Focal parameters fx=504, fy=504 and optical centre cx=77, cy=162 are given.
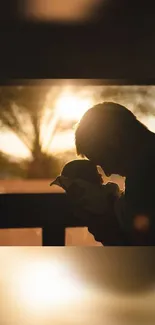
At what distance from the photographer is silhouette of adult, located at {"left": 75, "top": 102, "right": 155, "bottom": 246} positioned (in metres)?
1.30

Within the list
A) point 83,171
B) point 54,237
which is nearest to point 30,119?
point 83,171

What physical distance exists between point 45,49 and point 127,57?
211 millimetres

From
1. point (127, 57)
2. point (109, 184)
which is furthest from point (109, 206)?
point (127, 57)

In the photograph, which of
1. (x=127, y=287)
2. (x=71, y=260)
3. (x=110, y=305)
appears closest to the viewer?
(x=110, y=305)

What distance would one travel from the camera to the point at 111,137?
1.31 metres

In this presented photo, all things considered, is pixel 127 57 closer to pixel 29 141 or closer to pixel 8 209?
pixel 29 141

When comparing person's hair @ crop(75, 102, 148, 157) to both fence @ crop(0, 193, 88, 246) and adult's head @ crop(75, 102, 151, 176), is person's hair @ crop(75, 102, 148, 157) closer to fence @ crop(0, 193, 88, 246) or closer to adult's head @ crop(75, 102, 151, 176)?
adult's head @ crop(75, 102, 151, 176)

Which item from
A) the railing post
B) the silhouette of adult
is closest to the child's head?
the silhouette of adult

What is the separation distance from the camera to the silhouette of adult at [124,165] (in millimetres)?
1303

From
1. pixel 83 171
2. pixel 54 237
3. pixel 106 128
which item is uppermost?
pixel 106 128

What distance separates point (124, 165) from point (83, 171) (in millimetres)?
109

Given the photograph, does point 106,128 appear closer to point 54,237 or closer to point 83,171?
point 83,171

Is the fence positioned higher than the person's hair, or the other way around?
the person's hair

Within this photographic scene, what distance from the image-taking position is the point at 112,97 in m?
1.30
